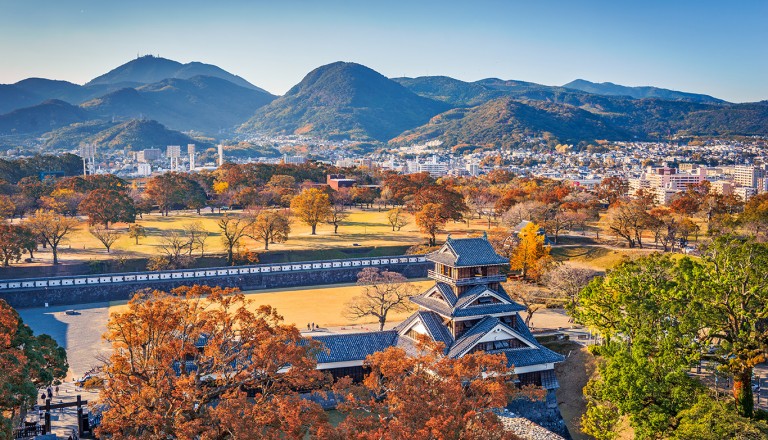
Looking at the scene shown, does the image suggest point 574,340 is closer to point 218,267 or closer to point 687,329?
point 687,329

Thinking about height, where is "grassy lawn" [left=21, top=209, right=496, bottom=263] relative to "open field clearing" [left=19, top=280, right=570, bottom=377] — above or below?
above

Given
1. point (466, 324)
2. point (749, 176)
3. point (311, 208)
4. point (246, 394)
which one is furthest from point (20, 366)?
point (749, 176)

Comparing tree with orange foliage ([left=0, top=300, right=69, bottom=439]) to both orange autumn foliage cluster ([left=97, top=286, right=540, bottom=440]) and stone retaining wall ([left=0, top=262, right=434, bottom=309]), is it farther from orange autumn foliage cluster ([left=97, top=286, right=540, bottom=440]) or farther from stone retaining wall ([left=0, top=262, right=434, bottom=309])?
stone retaining wall ([left=0, top=262, right=434, bottom=309])

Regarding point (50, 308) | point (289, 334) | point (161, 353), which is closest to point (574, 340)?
point (289, 334)

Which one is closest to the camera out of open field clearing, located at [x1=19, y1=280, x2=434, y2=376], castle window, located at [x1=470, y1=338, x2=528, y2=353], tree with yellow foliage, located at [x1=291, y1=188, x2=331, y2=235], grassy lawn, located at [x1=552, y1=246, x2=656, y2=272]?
castle window, located at [x1=470, y1=338, x2=528, y2=353]

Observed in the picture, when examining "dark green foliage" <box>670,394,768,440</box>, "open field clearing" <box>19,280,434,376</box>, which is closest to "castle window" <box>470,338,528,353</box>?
"dark green foliage" <box>670,394,768,440</box>

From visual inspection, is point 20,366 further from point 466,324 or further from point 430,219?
point 430,219
